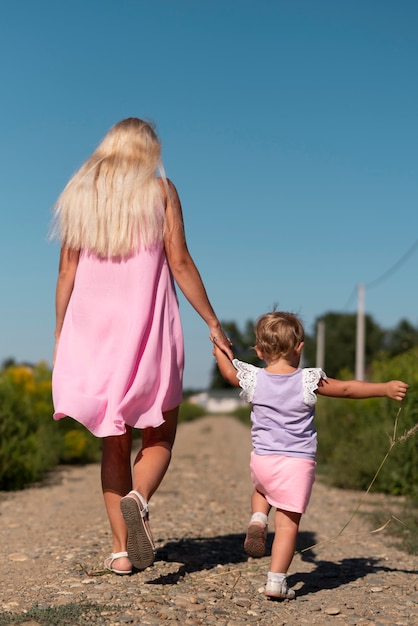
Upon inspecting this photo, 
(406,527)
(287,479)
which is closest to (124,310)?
(287,479)

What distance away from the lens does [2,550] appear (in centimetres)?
519

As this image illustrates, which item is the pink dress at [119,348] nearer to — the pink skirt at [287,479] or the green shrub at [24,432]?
the pink skirt at [287,479]

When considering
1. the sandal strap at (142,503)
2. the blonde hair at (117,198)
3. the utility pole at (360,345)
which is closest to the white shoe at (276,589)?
the sandal strap at (142,503)

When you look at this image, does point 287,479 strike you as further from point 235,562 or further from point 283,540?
point 235,562

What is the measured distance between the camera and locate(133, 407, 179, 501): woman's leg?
13.2 ft

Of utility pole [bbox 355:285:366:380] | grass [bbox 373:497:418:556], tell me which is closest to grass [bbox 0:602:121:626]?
grass [bbox 373:497:418:556]

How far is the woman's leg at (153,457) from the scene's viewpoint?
4.02 metres

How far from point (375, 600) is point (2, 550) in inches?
95.5

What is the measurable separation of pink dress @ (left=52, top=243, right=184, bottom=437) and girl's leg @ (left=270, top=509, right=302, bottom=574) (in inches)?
30.6

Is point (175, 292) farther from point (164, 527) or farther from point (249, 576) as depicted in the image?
point (164, 527)

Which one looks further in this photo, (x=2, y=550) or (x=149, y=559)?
(x=2, y=550)

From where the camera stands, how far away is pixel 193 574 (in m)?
4.40

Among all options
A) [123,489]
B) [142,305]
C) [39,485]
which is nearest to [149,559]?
[123,489]

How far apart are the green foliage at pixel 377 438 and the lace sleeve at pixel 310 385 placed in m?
3.03
